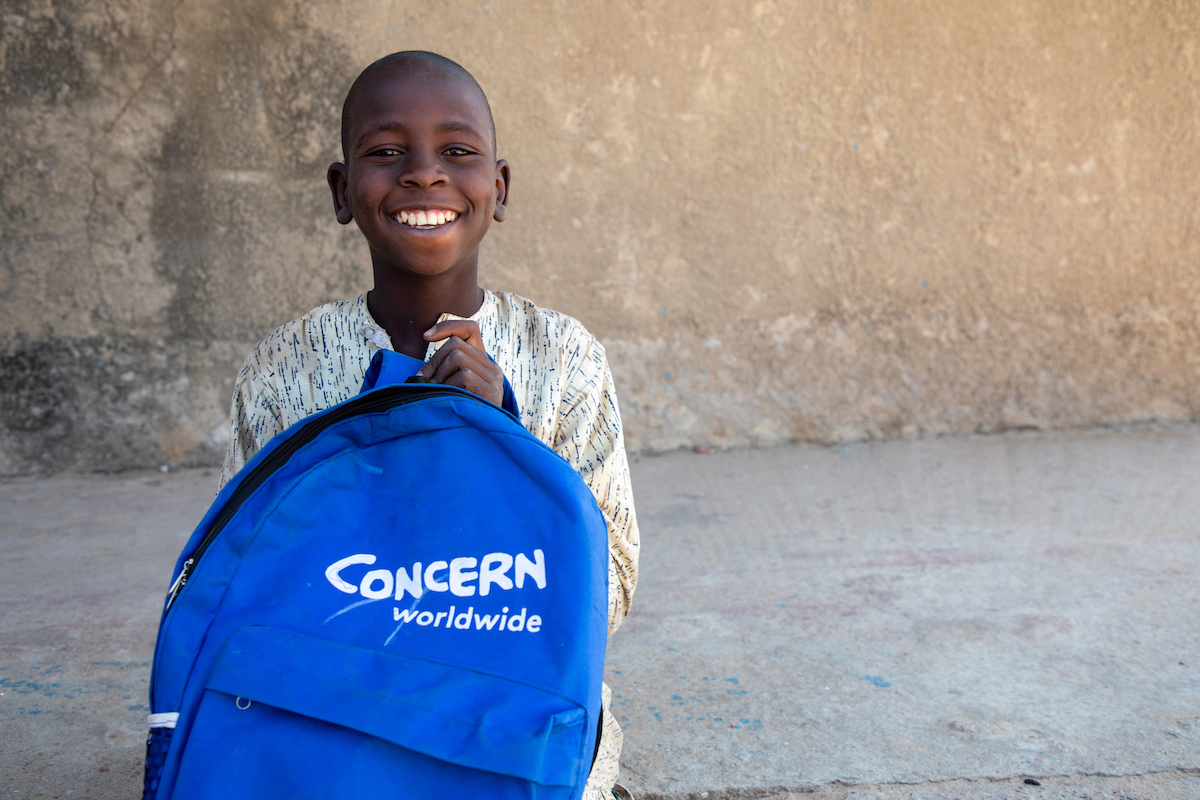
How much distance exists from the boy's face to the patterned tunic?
0.43 ft

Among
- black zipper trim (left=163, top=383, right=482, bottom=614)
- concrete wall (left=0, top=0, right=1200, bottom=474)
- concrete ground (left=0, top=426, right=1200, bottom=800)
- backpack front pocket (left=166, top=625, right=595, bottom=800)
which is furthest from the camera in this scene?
concrete wall (left=0, top=0, right=1200, bottom=474)

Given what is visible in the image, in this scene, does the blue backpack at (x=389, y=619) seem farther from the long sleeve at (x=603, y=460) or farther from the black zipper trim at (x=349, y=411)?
the long sleeve at (x=603, y=460)

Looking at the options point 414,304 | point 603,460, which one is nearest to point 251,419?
point 414,304

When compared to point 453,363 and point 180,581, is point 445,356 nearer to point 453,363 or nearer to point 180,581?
point 453,363

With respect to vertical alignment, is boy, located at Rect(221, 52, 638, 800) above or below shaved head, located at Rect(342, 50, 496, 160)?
below

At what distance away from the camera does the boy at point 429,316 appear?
1225 millimetres

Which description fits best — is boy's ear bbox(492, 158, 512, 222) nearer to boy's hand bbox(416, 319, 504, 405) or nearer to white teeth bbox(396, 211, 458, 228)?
white teeth bbox(396, 211, 458, 228)

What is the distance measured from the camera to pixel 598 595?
0.92 m

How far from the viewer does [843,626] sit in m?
2.05

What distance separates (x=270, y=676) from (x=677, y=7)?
296 centimetres

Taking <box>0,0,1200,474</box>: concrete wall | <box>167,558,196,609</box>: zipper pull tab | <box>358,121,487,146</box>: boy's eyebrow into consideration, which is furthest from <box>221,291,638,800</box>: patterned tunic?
<box>0,0,1200,474</box>: concrete wall

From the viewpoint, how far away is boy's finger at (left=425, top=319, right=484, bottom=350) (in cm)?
111

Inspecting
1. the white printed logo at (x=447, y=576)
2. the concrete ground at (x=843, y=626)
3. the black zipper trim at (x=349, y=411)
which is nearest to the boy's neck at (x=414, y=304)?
the black zipper trim at (x=349, y=411)

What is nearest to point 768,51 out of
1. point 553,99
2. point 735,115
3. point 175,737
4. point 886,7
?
point 735,115
